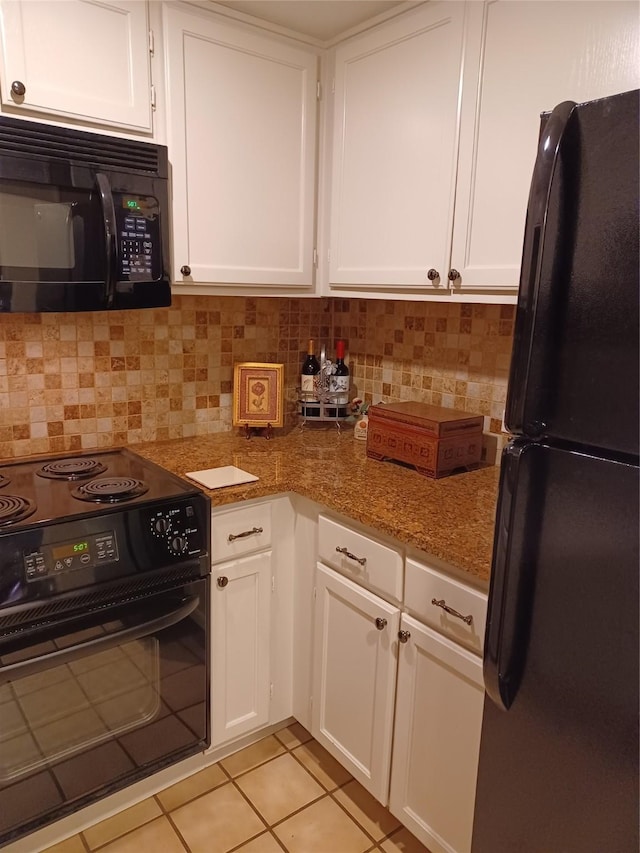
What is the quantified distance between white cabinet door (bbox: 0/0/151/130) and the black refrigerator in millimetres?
1171

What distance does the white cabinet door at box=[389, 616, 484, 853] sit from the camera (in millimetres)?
1342

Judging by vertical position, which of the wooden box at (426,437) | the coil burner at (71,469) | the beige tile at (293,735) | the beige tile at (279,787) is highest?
the wooden box at (426,437)

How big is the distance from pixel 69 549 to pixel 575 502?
1.09 meters

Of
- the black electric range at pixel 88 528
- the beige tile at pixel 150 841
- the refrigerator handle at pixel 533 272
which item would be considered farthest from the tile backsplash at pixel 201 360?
the beige tile at pixel 150 841

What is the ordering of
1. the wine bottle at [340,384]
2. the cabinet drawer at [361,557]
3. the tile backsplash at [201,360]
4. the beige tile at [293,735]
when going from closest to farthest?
1. the cabinet drawer at [361,557]
2. the tile backsplash at [201,360]
3. the beige tile at [293,735]
4. the wine bottle at [340,384]

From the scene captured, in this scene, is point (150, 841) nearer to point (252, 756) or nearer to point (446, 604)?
point (252, 756)

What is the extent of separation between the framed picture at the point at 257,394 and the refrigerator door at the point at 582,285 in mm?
1280

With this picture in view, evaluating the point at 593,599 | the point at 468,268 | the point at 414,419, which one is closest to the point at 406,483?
the point at 414,419

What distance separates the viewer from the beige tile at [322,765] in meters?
1.85

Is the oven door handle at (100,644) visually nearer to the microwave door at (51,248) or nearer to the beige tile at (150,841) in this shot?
the beige tile at (150,841)

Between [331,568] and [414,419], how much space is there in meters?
0.50

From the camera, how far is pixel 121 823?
66.6 inches

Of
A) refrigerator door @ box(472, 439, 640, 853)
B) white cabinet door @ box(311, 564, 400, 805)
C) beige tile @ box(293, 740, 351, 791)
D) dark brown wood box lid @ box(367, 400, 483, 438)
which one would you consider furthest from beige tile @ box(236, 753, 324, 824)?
dark brown wood box lid @ box(367, 400, 483, 438)

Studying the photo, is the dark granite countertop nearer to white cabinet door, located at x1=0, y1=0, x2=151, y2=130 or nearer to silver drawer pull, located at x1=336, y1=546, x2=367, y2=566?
silver drawer pull, located at x1=336, y1=546, x2=367, y2=566
